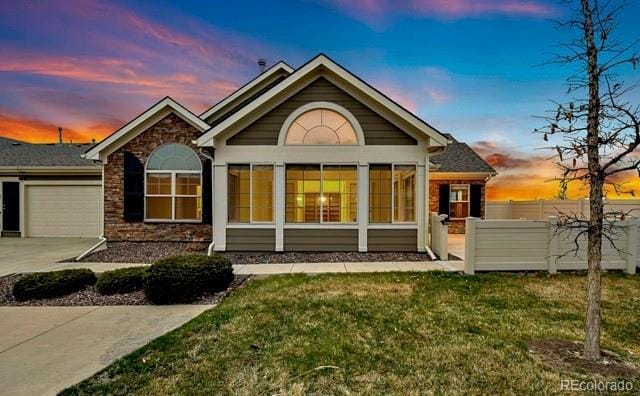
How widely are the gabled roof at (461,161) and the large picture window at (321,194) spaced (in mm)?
6028

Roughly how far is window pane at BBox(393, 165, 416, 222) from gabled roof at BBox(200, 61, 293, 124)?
20.4 feet

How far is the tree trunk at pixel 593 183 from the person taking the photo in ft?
11.9

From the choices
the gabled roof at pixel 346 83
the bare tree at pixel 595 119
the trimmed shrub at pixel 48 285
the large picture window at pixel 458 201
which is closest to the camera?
the bare tree at pixel 595 119

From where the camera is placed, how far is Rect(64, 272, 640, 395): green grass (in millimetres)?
3127

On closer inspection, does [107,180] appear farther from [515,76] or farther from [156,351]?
[515,76]

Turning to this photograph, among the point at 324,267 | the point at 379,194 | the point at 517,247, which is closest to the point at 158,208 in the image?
the point at 324,267

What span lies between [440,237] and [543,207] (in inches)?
351

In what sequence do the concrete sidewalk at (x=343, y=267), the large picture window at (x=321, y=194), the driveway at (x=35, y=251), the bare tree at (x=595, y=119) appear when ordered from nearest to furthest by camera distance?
the bare tree at (x=595, y=119)
the concrete sidewalk at (x=343, y=267)
the driveway at (x=35, y=251)
the large picture window at (x=321, y=194)

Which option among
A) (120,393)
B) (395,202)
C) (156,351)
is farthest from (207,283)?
(395,202)

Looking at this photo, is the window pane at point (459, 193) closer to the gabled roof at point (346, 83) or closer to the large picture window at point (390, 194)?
the large picture window at point (390, 194)

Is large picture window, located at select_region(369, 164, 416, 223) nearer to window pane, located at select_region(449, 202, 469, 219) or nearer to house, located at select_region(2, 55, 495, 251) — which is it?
house, located at select_region(2, 55, 495, 251)

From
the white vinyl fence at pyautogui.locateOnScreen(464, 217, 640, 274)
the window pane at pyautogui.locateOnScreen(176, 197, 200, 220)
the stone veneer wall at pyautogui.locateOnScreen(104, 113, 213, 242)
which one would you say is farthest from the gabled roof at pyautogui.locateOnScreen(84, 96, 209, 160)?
the white vinyl fence at pyautogui.locateOnScreen(464, 217, 640, 274)

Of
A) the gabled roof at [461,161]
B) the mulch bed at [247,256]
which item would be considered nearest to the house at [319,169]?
the mulch bed at [247,256]

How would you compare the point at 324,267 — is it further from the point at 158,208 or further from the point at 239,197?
the point at 158,208
